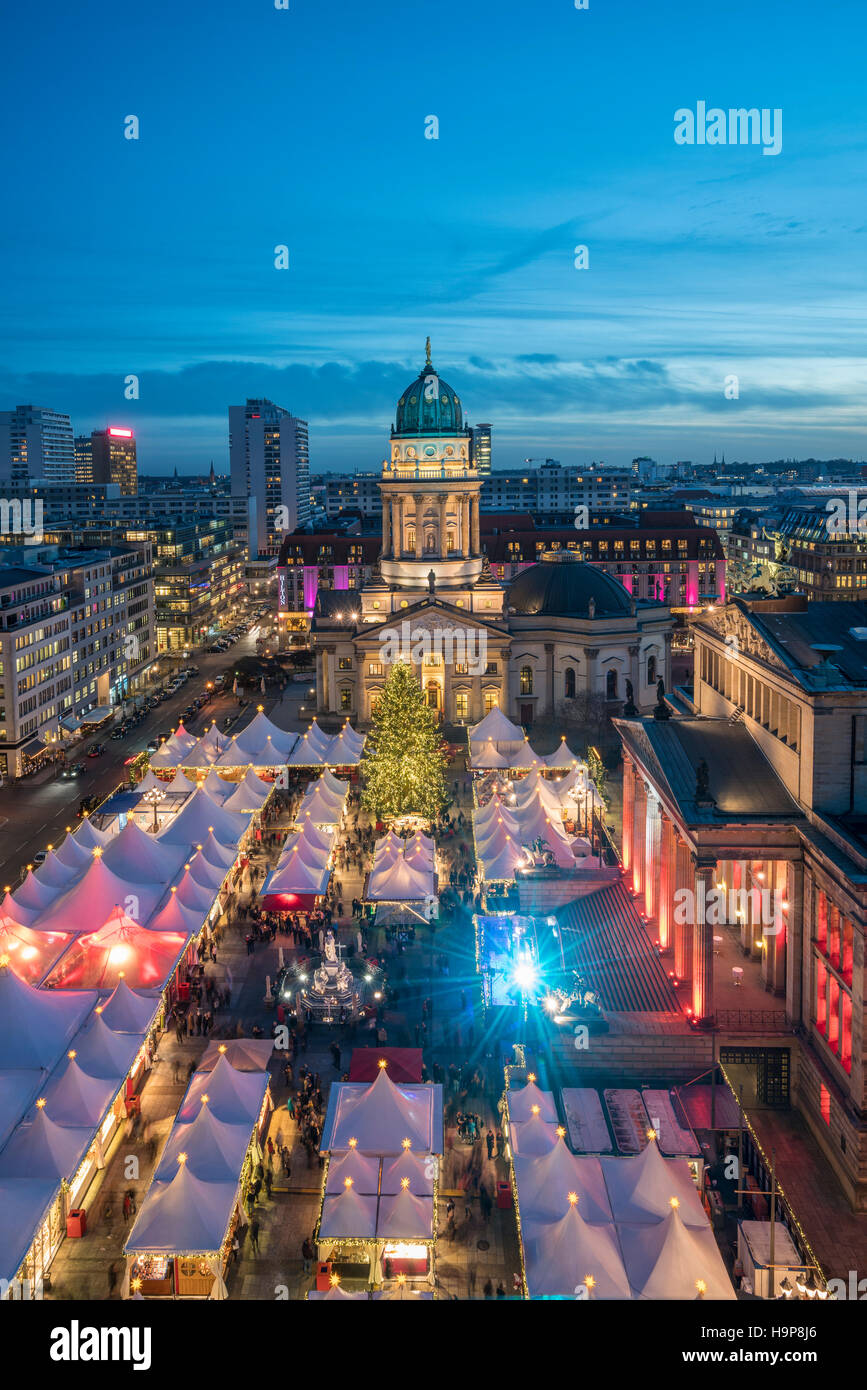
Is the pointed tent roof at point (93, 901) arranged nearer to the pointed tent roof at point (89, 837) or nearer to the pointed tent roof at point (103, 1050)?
the pointed tent roof at point (89, 837)

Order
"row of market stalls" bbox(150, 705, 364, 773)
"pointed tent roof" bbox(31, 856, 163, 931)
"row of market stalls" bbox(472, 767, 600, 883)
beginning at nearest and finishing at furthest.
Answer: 1. "pointed tent roof" bbox(31, 856, 163, 931)
2. "row of market stalls" bbox(472, 767, 600, 883)
3. "row of market stalls" bbox(150, 705, 364, 773)

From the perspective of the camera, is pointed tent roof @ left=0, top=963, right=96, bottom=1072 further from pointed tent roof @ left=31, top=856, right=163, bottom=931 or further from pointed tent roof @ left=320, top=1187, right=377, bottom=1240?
pointed tent roof @ left=320, top=1187, right=377, bottom=1240

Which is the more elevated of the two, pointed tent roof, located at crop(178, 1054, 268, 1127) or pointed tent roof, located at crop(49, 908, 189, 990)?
pointed tent roof, located at crop(49, 908, 189, 990)

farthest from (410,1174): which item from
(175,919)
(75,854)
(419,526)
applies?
(419,526)

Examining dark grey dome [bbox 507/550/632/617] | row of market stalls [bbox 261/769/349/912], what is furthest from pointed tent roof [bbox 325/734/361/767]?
dark grey dome [bbox 507/550/632/617]

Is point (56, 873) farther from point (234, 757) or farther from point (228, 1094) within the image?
point (234, 757)

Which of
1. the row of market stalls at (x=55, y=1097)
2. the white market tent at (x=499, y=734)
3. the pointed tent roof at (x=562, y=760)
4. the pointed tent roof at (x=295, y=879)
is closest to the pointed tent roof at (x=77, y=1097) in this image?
the row of market stalls at (x=55, y=1097)
